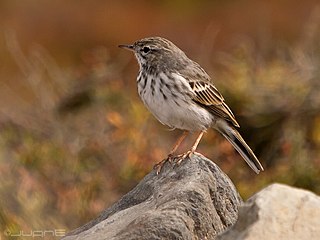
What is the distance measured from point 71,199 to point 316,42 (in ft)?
16.4

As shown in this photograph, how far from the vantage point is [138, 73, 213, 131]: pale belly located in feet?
27.6

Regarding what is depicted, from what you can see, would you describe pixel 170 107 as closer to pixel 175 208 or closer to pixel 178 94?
pixel 178 94

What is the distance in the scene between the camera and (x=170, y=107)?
841 centimetres

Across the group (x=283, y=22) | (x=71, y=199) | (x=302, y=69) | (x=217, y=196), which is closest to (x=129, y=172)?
(x=71, y=199)

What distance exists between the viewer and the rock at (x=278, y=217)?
591 centimetres

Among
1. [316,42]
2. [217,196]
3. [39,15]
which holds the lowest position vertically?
[39,15]

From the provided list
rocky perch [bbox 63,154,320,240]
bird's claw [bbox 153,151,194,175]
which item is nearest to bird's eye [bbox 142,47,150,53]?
bird's claw [bbox 153,151,194,175]

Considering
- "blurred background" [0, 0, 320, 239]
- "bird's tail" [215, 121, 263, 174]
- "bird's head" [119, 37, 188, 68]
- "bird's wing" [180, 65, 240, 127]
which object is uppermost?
"bird's head" [119, 37, 188, 68]

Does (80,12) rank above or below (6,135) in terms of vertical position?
below

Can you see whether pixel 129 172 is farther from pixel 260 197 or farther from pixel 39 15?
pixel 39 15

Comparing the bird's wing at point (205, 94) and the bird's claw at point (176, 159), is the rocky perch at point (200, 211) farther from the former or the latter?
the bird's wing at point (205, 94)

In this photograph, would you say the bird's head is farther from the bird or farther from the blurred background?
the blurred background

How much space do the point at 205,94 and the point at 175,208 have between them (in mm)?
2267

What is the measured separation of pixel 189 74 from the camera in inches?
347
